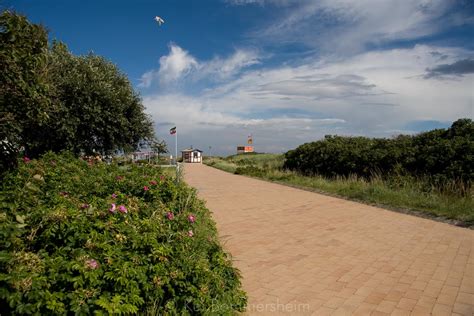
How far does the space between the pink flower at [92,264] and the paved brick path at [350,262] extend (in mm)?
1841

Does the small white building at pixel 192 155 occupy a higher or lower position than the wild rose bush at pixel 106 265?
higher

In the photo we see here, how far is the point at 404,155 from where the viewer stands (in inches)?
543

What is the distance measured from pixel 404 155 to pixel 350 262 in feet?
33.3

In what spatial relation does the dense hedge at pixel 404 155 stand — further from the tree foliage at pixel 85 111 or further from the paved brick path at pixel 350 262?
the tree foliage at pixel 85 111

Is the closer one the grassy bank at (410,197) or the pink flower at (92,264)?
the pink flower at (92,264)

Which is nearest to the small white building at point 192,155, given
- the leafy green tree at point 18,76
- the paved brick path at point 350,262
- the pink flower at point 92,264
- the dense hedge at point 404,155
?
the dense hedge at point 404,155

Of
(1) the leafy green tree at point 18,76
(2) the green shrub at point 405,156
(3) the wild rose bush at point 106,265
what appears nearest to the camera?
(3) the wild rose bush at point 106,265

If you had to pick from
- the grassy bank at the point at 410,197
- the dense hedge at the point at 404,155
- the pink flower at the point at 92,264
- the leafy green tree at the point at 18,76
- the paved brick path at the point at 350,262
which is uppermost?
the leafy green tree at the point at 18,76

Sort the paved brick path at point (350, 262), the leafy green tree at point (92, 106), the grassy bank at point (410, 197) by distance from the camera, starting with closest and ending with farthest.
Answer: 1. the paved brick path at point (350, 262)
2. the grassy bank at point (410, 197)
3. the leafy green tree at point (92, 106)

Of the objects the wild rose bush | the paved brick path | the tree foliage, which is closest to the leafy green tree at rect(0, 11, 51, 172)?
the tree foliage

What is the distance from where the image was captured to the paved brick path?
387cm

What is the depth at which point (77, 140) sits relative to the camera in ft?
45.1

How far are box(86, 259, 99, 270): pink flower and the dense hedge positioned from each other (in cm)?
1136

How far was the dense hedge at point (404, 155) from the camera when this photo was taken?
1138cm
